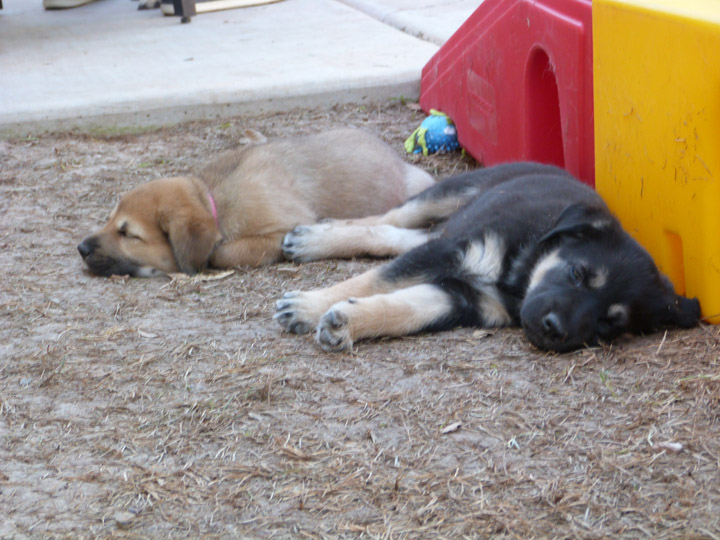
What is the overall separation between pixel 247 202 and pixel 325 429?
2412mm

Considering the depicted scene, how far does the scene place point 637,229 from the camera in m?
4.18

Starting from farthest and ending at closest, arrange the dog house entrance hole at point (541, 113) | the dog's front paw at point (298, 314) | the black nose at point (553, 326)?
the dog house entrance hole at point (541, 113) < the dog's front paw at point (298, 314) < the black nose at point (553, 326)

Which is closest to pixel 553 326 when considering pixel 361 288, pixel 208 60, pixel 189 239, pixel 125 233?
pixel 361 288

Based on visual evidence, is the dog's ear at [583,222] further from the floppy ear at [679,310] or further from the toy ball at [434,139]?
the toy ball at [434,139]

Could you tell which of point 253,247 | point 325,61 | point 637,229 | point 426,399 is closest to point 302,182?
point 253,247

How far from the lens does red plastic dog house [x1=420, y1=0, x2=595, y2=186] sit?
4.68 meters

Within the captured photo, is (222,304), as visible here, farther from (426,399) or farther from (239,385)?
(426,399)

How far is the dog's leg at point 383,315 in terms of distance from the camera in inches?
144

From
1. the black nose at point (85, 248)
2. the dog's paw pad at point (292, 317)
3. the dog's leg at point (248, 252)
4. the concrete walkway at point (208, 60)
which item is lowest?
the dog's leg at point (248, 252)

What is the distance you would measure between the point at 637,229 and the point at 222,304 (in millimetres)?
2090

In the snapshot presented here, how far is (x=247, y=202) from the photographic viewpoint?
512 centimetres

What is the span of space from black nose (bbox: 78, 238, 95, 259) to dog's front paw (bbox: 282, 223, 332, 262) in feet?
3.50

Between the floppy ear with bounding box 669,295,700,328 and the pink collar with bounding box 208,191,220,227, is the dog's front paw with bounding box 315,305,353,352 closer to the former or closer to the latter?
the floppy ear with bounding box 669,295,700,328

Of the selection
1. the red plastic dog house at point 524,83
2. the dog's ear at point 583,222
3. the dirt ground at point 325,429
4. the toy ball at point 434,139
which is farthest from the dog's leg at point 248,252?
the toy ball at point 434,139
